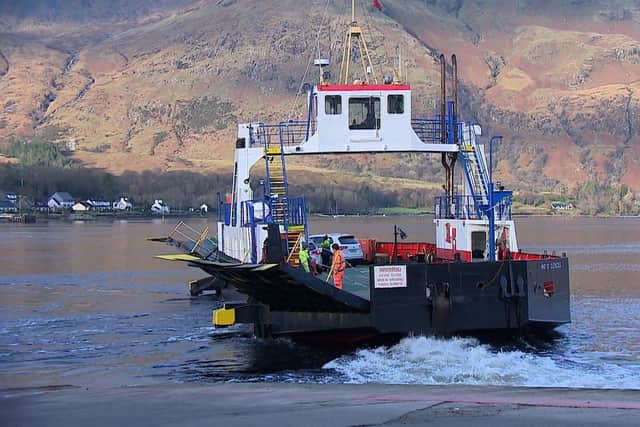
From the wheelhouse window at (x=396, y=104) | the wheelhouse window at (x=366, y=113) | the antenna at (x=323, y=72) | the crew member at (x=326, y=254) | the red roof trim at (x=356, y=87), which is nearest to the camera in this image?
the red roof trim at (x=356, y=87)

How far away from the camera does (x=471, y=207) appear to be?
104 ft

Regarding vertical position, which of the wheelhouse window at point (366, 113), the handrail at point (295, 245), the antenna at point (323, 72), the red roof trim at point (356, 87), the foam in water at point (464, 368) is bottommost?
the foam in water at point (464, 368)

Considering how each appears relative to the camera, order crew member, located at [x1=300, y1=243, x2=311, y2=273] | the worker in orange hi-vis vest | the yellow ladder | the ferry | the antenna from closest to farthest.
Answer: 1. the ferry
2. the worker in orange hi-vis vest
3. crew member, located at [x1=300, y1=243, x2=311, y2=273]
4. the yellow ladder
5. the antenna

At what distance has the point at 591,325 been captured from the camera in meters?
35.7

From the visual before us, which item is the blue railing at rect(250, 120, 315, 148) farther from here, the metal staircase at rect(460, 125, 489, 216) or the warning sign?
the warning sign

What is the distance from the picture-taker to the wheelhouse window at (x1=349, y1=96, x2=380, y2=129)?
102 feet

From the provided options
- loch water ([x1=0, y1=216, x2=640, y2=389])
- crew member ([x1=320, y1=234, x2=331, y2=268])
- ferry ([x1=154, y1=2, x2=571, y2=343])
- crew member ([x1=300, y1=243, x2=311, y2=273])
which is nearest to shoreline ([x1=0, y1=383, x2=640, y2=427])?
loch water ([x1=0, y1=216, x2=640, y2=389])

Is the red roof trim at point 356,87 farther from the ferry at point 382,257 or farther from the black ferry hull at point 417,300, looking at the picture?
the black ferry hull at point 417,300

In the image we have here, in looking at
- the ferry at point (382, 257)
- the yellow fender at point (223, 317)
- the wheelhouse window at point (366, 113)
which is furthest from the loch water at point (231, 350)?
the wheelhouse window at point (366, 113)

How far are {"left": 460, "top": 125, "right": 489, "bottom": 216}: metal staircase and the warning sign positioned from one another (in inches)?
240

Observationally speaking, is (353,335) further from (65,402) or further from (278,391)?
(65,402)

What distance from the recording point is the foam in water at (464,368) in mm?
22719

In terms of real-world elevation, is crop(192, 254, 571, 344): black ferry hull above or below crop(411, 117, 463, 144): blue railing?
below

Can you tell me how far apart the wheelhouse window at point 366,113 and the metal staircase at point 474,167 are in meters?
2.77
